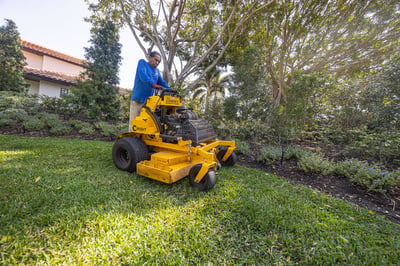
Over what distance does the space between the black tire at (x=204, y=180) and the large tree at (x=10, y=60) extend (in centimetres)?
1294

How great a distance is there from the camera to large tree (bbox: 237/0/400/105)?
729 cm

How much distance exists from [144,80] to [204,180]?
7.68ft

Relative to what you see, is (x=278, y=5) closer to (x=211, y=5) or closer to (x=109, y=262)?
(x=211, y=5)

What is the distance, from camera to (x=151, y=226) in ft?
5.65

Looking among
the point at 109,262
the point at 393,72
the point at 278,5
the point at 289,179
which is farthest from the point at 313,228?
the point at 278,5

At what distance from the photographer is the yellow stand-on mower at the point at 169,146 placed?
2584 millimetres

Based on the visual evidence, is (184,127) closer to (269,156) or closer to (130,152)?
(130,152)

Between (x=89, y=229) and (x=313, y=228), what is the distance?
246cm

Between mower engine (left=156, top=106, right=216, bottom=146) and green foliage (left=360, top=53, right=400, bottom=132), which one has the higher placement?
green foliage (left=360, top=53, right=400, bottom=132)

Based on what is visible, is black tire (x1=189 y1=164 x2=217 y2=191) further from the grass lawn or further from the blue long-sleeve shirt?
the blue long-sleeve shirt

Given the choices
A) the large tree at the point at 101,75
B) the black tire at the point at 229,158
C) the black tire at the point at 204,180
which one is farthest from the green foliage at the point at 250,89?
the large tree at the point at 101,75

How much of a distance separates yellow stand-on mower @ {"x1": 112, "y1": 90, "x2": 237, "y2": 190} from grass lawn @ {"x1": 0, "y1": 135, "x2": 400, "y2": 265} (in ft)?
1.00

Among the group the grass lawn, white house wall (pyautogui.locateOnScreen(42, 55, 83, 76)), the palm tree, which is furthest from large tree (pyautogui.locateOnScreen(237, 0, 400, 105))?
white house wall (pyautogui.locateOnScreen(42, 55, 83, 76))

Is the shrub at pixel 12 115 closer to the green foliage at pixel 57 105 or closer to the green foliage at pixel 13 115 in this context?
the green foliage at pixel 13 115
